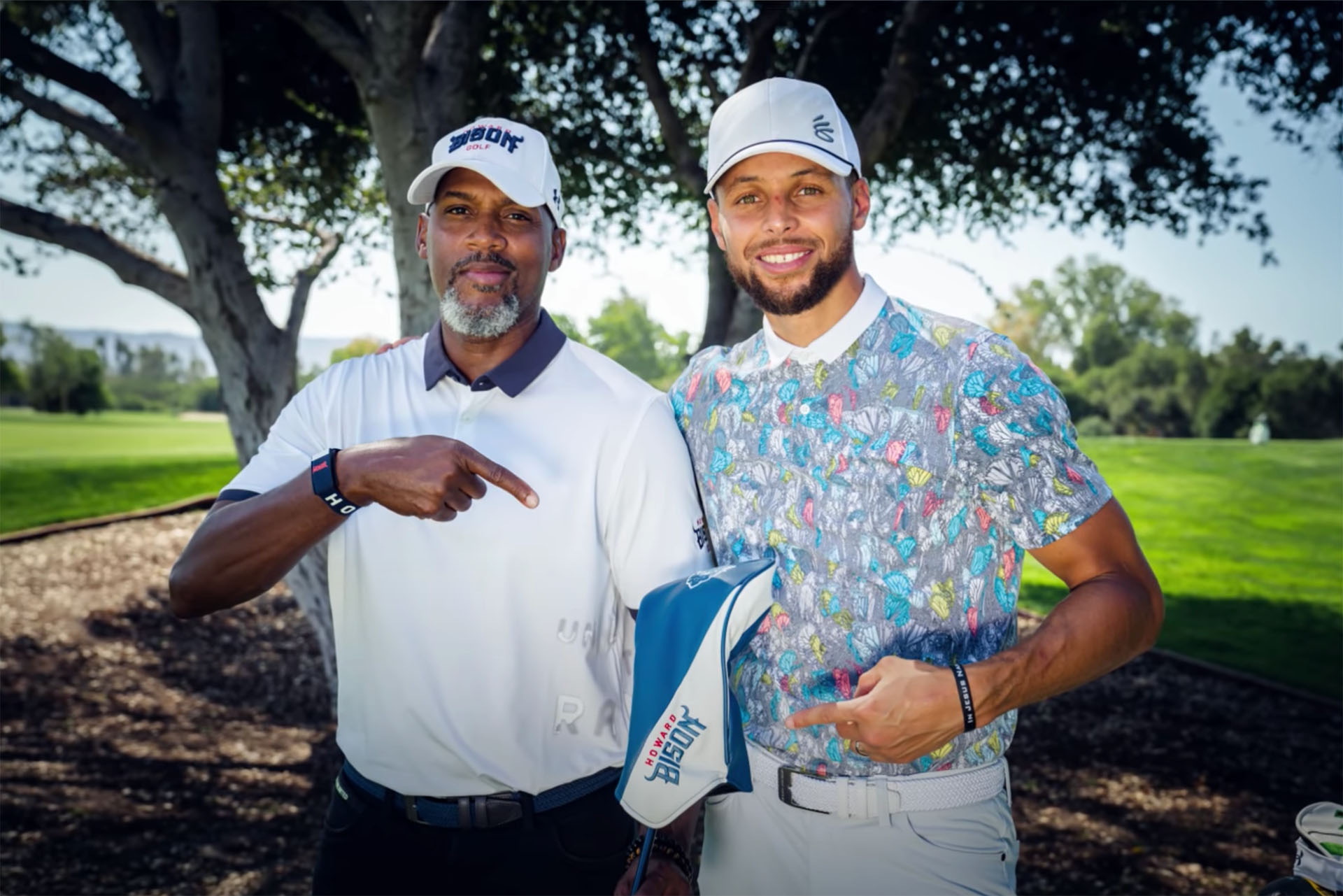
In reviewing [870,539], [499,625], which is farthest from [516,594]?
[870,539]

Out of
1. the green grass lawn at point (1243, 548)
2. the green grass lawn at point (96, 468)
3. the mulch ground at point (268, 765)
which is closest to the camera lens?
the mulch ground at point (268, 765)

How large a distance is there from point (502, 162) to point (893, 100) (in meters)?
4.35

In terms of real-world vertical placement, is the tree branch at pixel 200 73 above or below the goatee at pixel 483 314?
above

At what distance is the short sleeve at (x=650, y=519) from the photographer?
244 cm

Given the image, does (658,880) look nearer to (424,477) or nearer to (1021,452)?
(424,477)

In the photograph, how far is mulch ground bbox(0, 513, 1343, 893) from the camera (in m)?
5.17

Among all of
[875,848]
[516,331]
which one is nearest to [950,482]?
[875,848]

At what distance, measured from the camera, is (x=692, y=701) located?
7.14 feet

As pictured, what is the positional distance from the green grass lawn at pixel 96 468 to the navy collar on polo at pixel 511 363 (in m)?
13.3

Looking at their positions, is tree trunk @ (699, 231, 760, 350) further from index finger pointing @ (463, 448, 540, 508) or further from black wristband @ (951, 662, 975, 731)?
black wristband @ (951, 662, 975, 731)

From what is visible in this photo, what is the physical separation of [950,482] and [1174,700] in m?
7.44

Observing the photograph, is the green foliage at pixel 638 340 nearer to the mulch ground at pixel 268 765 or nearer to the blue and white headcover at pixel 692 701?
the mulch ground at pixel 268 765

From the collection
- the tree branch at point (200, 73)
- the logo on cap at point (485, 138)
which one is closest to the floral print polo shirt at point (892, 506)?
the logo on cap at point (485, 138)

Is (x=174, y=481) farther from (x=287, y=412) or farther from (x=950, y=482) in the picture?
(x=950, y=482)
